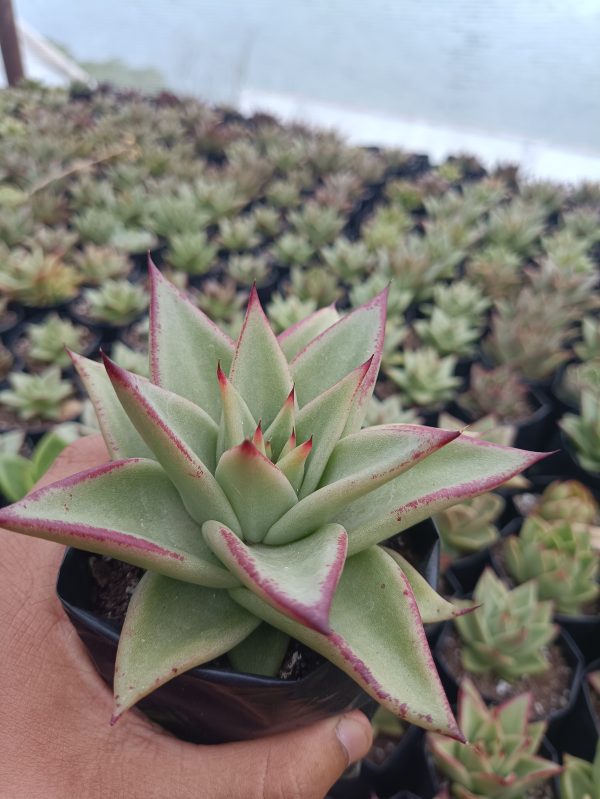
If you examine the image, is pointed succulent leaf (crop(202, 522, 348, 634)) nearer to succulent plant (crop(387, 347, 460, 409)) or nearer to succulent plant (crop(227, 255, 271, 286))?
succulent plant (crop(387, 347, 460, 409))

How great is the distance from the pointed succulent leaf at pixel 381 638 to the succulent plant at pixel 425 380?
1.28 m

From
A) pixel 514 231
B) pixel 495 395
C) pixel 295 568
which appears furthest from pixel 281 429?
pixel 514 231

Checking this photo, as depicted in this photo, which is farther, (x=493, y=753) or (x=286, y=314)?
(x=286, y=314)

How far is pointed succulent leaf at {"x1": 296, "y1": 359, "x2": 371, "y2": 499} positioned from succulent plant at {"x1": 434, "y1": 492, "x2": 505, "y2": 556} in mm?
838

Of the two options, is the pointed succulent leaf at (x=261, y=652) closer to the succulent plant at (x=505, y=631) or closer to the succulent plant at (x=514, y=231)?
the succulent plant at (x=505, y=631)

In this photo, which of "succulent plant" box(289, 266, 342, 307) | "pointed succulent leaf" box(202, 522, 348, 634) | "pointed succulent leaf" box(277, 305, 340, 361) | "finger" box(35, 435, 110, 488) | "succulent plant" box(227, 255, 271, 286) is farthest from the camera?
"succulent plant" box(227, 255, 271, 286)

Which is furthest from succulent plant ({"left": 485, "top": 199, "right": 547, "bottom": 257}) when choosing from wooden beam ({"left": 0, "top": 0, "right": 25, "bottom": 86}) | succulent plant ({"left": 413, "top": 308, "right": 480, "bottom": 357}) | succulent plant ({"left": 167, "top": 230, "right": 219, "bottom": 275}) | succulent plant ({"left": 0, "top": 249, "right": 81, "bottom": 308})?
wooden beam ({"left": 0, "top": 0, "right": 25, "bottom": 86})

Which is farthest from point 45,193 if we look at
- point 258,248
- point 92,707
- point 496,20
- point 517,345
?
point 496,20

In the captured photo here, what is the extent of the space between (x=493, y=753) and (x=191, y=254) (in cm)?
207

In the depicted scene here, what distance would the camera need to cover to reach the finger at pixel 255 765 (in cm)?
60

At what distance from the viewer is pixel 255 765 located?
61 centimetres

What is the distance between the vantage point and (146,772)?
62cm

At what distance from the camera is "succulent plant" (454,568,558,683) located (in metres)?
1.21

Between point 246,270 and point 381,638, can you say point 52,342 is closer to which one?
point 246,270
